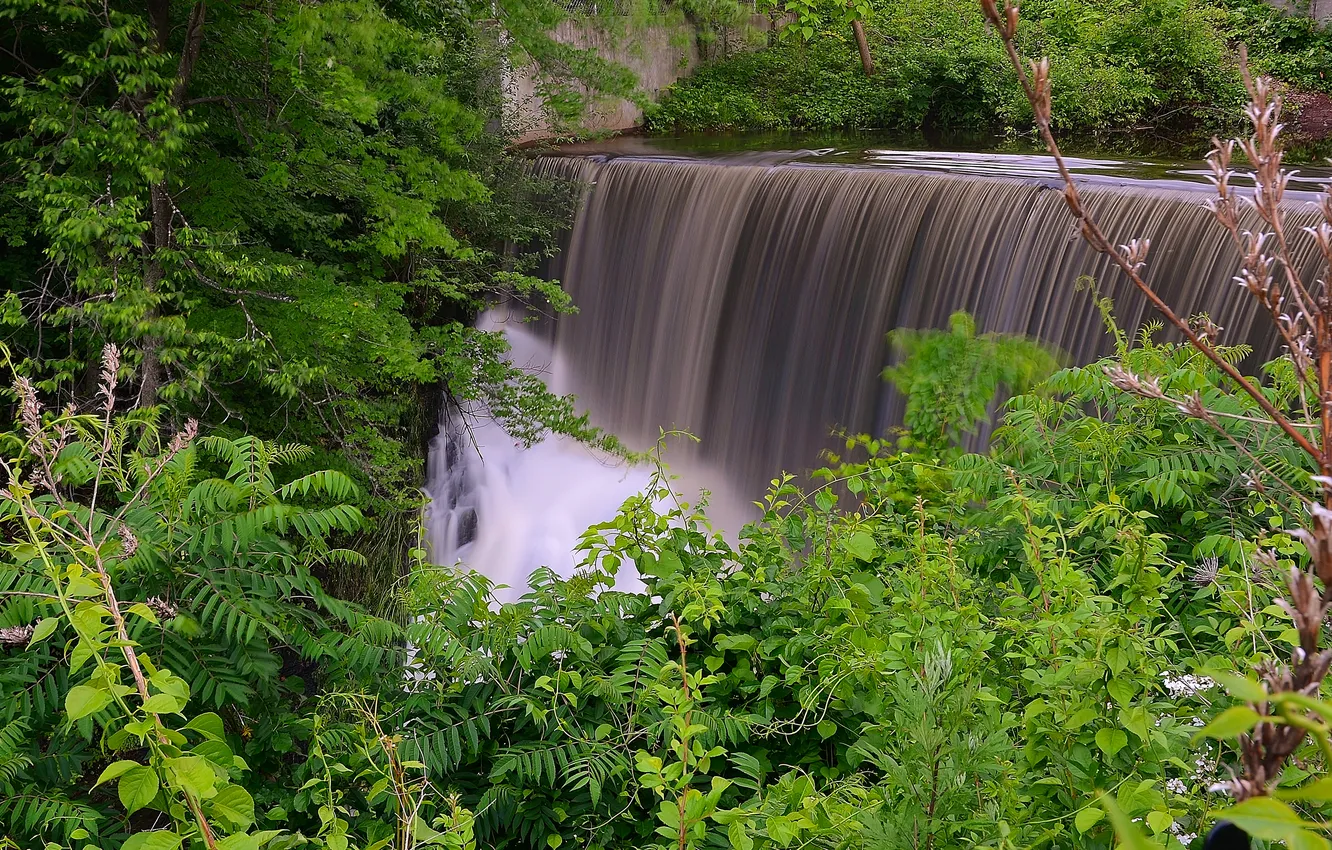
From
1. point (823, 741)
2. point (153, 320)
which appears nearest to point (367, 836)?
point (823, 741)

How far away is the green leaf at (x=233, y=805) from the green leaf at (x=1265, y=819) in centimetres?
109

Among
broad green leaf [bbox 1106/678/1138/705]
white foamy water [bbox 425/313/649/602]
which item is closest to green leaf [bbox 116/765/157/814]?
broad green leaf [bbox 1106/678/1138/705]

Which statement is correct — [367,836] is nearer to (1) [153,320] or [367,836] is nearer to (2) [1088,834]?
(2) [1088,834]

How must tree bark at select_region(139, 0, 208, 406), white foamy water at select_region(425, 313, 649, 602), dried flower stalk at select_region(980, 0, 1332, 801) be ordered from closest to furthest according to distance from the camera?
dried flower stalk at select_region(980, 0, 1332, 801), tree bark at select_region(139, 0, 208, 406), white foamy water at select_region(425, 313, 649, 602)

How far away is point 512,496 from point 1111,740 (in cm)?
918

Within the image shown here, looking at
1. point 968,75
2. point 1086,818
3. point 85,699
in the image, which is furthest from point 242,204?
point 968,75

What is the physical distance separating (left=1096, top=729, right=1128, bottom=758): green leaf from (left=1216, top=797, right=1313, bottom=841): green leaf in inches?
45.0

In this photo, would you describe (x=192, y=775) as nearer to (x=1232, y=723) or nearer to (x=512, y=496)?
(x=1232, y=723)

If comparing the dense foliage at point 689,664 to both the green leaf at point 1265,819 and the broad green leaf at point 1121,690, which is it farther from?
the green leaf at point 1265,819

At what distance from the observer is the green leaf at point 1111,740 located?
1.48m

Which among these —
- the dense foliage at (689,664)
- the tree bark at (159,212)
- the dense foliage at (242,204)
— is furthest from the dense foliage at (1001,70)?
the dense foliage at (689,664)

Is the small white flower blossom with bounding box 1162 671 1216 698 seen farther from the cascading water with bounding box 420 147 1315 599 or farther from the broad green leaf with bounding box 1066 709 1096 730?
the cascading water with bounding box 420 147 1315 599

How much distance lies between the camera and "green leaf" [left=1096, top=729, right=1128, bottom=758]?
4.86 ft

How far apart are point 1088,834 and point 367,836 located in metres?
1.60
